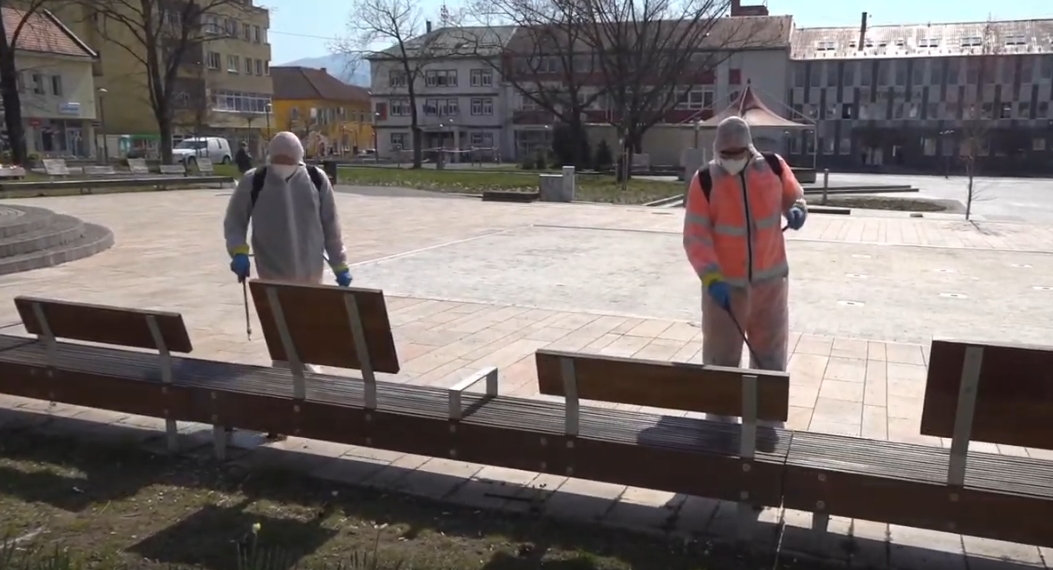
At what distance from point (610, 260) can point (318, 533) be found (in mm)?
9094

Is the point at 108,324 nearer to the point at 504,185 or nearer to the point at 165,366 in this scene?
the point at 165,366

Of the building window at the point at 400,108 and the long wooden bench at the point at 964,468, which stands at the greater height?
the building window at the point at 400,108

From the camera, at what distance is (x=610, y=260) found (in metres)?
12.5

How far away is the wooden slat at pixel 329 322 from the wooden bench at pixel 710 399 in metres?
0.84

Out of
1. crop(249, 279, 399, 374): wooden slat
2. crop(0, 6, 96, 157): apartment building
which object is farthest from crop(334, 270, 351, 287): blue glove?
crop(0, 6, 96, 157): apartment building

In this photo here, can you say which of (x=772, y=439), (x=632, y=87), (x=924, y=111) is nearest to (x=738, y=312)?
(x=772, y=439)

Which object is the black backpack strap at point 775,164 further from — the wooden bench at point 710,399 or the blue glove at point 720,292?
the wooden bench at point 710,399

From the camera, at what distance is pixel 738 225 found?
4.29 metres

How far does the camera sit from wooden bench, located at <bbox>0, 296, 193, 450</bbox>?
15.1 feet

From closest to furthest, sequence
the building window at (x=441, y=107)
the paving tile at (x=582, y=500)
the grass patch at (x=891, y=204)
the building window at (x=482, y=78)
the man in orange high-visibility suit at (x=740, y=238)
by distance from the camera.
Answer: the paving tile at (x=582, y=500), the man in orange high-visibility suit at (x=740, y=238), the grass patch at (x=891, y=204), the building window at (x=482, y=78), the building window at (x=441, y=107)

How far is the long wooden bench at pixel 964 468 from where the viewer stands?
3.14 meters

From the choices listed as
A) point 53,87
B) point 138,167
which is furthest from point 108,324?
point 53,87

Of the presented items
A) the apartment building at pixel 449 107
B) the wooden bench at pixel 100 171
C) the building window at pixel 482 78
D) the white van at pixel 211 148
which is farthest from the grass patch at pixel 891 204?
the building window at pixel 482 78

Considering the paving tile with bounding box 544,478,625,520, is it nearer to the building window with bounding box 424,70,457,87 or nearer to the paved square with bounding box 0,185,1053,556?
the paved square with bounding box 0,185,1053,556
